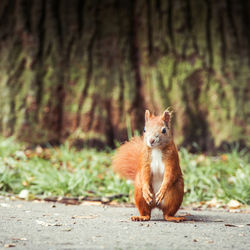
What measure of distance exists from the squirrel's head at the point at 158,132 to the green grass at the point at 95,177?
1874 millimetres

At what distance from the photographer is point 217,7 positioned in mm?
7430

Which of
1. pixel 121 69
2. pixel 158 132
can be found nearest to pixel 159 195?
pixel 158 132

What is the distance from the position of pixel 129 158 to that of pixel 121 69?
3556 mm

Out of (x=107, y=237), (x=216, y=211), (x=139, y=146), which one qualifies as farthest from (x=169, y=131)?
(x=216, y=211)

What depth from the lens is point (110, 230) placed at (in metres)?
3.24

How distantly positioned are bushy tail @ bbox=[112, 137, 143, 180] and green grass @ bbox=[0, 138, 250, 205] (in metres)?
1.28

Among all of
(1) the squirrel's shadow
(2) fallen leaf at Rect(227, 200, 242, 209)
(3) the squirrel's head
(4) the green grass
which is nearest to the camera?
(3) the squirrel's head

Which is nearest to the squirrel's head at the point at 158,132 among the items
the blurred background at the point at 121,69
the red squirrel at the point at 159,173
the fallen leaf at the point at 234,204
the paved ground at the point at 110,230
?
the red squirrel at the point at 159,173

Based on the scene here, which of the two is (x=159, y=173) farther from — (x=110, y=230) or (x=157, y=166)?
(x=110, y=230)

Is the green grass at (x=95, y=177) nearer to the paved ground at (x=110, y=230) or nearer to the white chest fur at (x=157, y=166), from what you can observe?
the paved ground at (x=110, y=230)

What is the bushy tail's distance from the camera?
402cm

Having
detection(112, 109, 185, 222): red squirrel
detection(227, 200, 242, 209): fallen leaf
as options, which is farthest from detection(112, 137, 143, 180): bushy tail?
detection(227, 200, 242, 209): fallen leaf

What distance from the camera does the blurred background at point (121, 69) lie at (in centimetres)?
716

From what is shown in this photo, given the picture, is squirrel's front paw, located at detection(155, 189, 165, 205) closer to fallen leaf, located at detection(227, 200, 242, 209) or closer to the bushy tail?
the bushy tail
